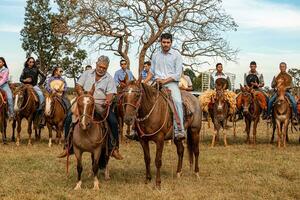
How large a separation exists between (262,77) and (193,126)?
781 cm

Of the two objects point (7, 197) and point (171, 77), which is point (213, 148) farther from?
point (7, 197)

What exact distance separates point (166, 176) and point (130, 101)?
2.74 meters

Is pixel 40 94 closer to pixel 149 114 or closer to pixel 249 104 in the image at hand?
pixel 249 104

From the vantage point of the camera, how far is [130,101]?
27.0ft

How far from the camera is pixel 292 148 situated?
617 inches

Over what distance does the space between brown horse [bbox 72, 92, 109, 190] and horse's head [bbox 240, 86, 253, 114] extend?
8.52 meters

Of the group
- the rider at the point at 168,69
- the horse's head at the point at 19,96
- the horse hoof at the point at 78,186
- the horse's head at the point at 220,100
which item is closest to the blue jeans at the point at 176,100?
the rider at the point at 168,69

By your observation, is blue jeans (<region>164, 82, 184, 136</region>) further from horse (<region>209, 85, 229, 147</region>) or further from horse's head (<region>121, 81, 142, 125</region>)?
horse (<region>209, 85, 229, 147</region>)

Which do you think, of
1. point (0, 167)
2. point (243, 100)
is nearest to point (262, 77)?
point (243, 100)

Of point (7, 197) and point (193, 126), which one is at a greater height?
point (193, 126)

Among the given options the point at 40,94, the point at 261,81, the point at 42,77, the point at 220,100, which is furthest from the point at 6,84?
the point at 261,81

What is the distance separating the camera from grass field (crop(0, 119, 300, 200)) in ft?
27.6

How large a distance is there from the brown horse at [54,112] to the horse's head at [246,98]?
6.04m

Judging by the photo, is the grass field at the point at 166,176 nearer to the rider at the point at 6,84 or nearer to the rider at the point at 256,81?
A: the rider at the point at 6,84
